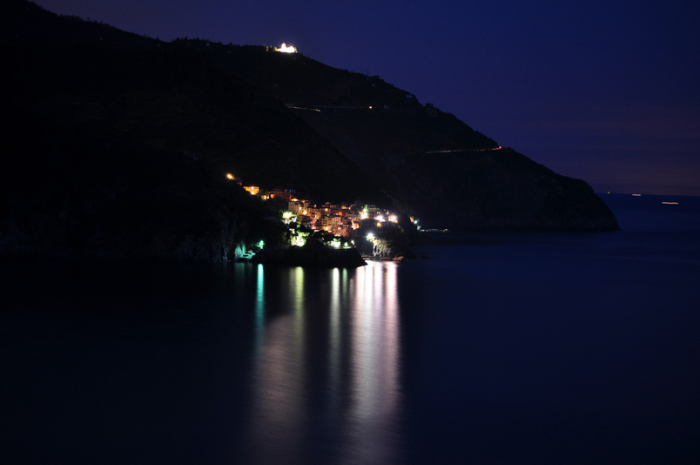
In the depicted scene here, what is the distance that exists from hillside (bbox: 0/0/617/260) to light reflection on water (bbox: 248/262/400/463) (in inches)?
659

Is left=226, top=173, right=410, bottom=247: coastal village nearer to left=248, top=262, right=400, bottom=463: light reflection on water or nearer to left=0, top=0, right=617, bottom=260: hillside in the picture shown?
left=0, top=0, right=617, bottom=260: hillside

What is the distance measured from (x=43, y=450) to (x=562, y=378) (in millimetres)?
16037

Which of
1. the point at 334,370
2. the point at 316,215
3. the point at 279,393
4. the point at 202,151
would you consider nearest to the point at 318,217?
the point at 316,215

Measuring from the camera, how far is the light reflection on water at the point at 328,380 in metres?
14.6

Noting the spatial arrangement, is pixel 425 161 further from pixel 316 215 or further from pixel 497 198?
pixel 316 215

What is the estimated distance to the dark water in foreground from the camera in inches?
570

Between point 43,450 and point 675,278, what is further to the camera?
point 675,278

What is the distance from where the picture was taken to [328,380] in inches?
791

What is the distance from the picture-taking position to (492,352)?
24500 mm

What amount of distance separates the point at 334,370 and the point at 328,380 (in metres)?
1.22

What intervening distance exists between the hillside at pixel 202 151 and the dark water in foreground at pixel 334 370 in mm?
5782

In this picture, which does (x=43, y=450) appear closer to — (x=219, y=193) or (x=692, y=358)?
(x=692, y=358)

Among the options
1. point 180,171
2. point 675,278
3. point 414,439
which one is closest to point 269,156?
point 180,171

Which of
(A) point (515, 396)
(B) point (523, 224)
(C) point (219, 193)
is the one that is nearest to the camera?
(A) point (515, 396)
